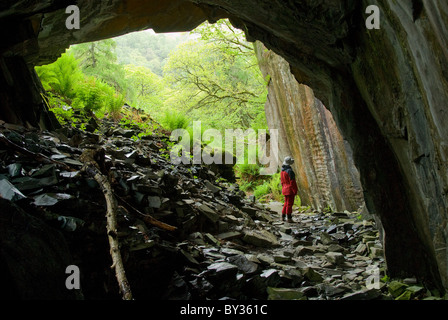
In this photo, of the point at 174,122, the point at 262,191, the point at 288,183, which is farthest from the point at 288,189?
the point at 262,191

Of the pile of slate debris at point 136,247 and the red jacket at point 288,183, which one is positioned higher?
the red jacket at point 288,183

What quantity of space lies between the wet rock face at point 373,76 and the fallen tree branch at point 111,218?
6.37 feet

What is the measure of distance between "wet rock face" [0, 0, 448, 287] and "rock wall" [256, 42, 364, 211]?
3415 mm

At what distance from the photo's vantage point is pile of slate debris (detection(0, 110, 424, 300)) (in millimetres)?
2061

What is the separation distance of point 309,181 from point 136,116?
6873 mm

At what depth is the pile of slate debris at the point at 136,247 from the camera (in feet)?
6.76

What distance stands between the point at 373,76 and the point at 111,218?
3.18 meters

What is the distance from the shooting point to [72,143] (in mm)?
4711

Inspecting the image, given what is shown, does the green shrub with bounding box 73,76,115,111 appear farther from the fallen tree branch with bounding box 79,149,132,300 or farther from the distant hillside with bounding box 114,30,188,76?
the distant hillside with bounding box 114,30,188,76

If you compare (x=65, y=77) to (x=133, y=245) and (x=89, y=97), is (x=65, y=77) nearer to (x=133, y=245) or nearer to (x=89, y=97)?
(x=89, y=97)

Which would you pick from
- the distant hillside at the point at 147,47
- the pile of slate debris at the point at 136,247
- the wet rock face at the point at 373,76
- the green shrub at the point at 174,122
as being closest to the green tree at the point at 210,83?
the green shrub at the point at 174,122

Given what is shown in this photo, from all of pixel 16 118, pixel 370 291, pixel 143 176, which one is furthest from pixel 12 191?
pixel 370 291

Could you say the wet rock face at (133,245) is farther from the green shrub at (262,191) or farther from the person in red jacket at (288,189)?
the green shrub at (262,191)

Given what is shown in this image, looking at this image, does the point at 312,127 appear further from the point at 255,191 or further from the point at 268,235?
the point at 255,191
